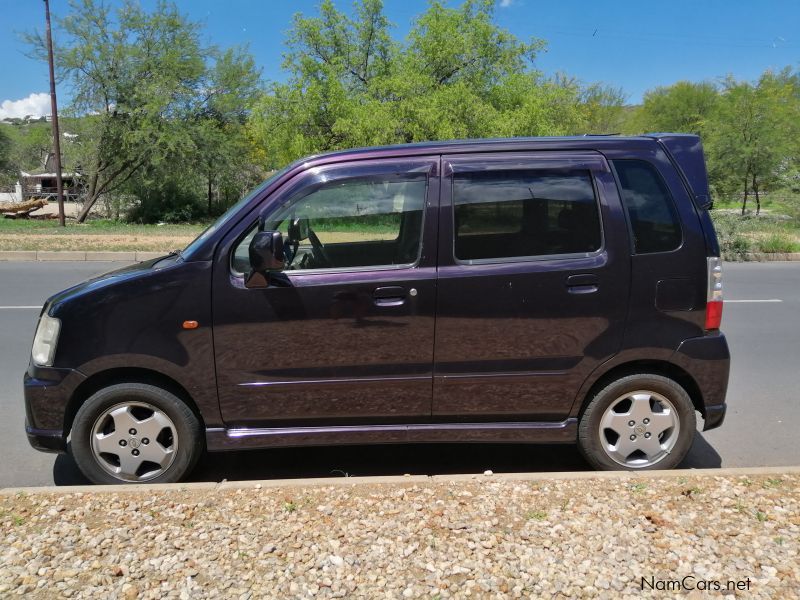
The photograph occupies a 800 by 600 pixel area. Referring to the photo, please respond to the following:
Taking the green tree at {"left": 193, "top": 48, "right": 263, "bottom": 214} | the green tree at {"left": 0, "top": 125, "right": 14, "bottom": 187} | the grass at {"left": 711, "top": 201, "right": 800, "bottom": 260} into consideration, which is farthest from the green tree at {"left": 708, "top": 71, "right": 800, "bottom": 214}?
the green tree at {"left": 0, "top": 125, "right": 14, "bottom": 187}

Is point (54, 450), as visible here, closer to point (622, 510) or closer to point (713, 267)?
point (622, 510)

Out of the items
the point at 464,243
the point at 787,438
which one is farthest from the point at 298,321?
the point at 787,438

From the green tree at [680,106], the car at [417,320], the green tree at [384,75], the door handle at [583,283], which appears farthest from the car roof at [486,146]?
the green tree at [680,106]

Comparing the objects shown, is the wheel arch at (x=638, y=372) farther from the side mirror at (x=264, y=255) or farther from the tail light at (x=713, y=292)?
the side mirror at (x=264, y=255)

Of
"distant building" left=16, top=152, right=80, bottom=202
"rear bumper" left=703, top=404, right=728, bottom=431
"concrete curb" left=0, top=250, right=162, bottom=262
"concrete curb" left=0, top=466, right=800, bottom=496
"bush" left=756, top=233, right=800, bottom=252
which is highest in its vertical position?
"distant building" left=16, top=152, right=80, bottom=202

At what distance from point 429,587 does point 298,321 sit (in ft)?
5.20

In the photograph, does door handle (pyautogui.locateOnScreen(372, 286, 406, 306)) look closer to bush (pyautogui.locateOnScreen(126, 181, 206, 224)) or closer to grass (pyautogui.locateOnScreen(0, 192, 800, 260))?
grass (pyautogui.locateOnScreen(0, 192, 800, 260))

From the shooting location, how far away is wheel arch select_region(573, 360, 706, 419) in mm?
3910

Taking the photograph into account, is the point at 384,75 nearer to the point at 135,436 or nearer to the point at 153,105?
the point at 153,105

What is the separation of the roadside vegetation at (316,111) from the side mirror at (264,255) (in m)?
17.1

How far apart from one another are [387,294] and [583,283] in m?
1.13

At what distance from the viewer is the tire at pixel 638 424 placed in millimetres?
3873

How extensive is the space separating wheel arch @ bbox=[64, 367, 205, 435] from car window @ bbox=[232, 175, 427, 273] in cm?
78

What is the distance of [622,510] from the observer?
327 centimetres
